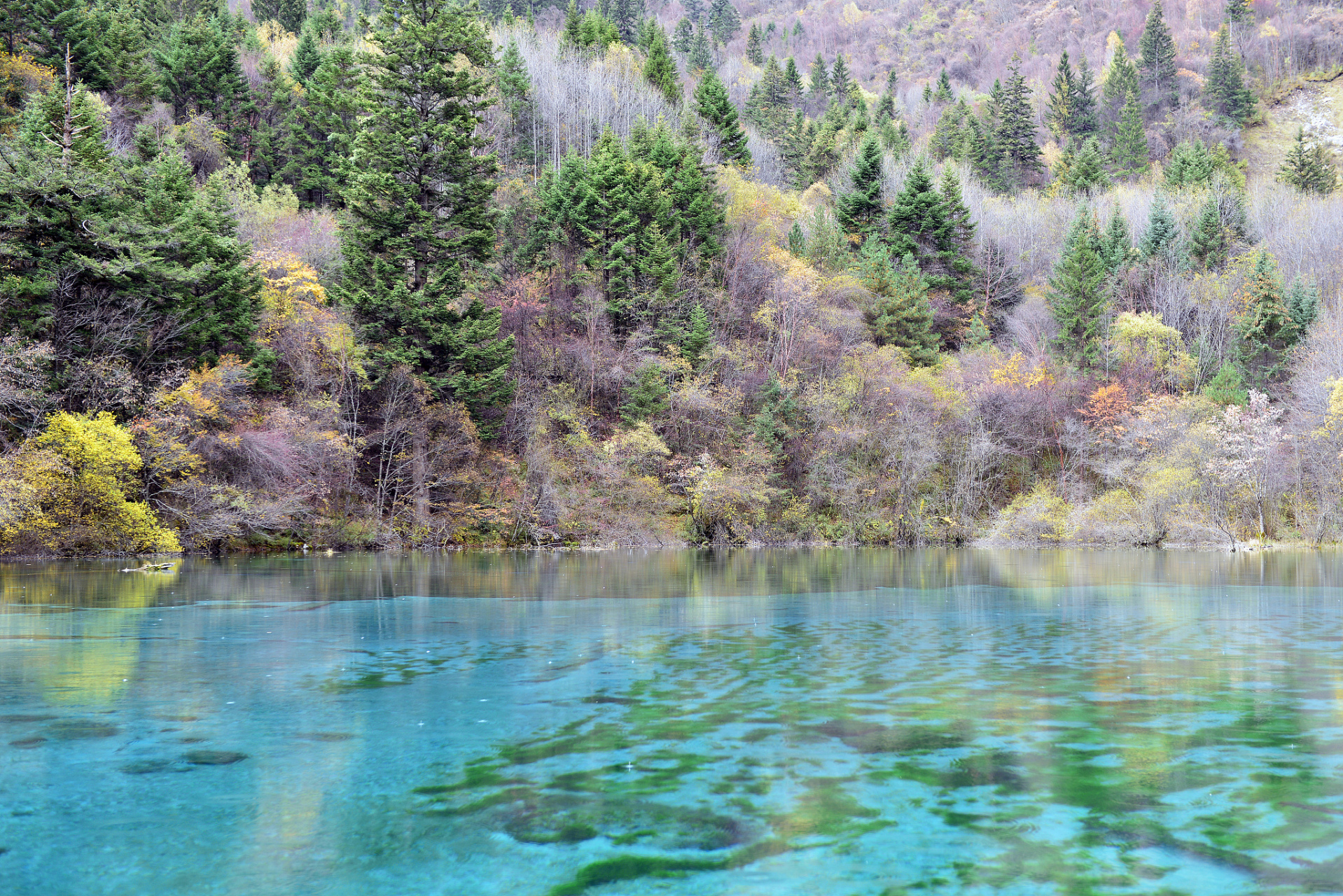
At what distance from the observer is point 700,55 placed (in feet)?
333

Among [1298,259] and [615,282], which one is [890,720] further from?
[1298,259]

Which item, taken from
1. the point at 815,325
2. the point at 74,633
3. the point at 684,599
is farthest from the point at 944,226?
the point at 74,633

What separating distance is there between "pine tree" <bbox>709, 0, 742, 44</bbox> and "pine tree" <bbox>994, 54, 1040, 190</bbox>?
49.5m

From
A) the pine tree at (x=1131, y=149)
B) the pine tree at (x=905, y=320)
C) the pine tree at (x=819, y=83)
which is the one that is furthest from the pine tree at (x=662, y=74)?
the pine tree at (x=1131, y=149)

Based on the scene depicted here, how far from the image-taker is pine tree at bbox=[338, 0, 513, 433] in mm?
42062

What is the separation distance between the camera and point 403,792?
7.36m

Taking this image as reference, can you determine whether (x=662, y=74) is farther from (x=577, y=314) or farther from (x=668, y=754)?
(x=668, y=754)

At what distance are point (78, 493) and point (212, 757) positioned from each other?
2706 cm

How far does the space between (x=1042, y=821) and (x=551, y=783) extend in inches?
138

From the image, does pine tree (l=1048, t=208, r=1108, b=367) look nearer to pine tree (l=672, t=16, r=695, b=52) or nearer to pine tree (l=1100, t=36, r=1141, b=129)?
pine tree (l=1100, t=36, r=1141, b=129)

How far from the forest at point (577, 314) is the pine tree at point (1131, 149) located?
27.7ft

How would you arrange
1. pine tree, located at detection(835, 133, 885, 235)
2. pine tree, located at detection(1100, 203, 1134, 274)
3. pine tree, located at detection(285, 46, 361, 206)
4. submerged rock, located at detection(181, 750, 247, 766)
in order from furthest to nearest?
pine tree, located at detection(1100, 203, 1134, 274) < pine tree, located at detection(835, 133, 885, 235) < pine tree, located at detection(285, 46, 361, 206) < submerged rock, located at detection(181, 750, 247, 766)

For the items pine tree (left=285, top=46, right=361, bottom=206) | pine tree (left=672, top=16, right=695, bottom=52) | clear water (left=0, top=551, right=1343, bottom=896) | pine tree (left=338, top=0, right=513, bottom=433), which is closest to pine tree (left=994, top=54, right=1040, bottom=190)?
pine tree (left=672, top=16, right=695, bottom=52)

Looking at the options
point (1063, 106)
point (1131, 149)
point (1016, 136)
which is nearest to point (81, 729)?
point (1016, 136)
